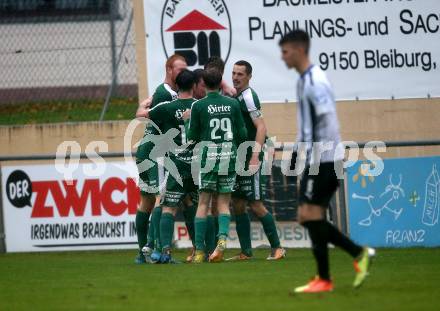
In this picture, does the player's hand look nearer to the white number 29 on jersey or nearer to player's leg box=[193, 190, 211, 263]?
the white number 29 on jersey

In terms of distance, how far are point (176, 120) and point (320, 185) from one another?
4.18 meters

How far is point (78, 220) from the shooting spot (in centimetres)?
1695

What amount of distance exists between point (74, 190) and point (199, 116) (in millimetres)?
4902

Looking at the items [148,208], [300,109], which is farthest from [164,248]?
[300,109]

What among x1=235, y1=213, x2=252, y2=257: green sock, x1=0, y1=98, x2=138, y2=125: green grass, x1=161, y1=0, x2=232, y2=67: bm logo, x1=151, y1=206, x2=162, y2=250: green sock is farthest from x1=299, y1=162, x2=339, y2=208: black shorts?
x1=0, y1=98, x2=138, y2=125: green grass

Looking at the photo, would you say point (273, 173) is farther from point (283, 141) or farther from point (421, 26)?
point (421, 26)

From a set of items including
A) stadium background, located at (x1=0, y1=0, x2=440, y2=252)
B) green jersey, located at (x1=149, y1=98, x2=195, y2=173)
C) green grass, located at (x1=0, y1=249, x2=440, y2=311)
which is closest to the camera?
green grass, located at (x1=0, y1=249, x2=440, y2=311)

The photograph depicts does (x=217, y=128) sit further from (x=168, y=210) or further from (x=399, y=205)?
(x=399, y=205)

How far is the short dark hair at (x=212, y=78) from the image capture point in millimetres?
12602

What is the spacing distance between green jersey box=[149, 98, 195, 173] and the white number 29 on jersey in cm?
50

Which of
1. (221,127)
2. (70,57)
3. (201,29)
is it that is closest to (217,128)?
(221,127)

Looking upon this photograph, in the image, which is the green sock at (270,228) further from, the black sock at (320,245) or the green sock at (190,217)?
the black sock at (320,245)

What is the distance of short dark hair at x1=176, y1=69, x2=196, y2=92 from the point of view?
42.1ft

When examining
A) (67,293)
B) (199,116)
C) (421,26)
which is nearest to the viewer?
(67,293)
